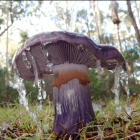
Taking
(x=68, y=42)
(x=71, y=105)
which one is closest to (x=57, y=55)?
(x=68, y=42)

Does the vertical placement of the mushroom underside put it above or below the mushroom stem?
above

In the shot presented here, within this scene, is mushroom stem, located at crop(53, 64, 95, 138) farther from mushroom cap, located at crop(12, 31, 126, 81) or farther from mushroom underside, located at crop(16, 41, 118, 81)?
mushroom cap, located at crop(12, 31, 126, 81)

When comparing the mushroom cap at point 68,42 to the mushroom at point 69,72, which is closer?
the mushroom cap at point 68,42

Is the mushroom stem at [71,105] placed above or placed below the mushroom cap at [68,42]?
below

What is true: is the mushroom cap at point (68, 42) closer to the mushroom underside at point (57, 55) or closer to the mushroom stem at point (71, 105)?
the mushroom underside at point (57, 55)

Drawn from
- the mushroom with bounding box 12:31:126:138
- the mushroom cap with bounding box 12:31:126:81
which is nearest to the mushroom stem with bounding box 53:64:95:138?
Answer: the mushroom with bounding box 12:31:126:138

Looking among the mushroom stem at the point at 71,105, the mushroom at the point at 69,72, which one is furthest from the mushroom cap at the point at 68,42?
the mushroom stem at the point at 71,105

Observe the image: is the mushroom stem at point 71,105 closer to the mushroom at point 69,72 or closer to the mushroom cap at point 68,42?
the mushroom at point 69,72

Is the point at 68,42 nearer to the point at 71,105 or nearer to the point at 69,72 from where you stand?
the point at 69,72

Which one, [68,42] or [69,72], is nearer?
[68,42]
